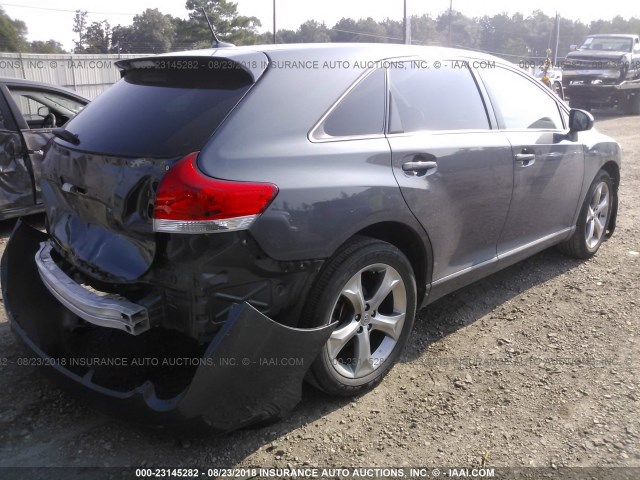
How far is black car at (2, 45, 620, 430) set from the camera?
2342 millimetres

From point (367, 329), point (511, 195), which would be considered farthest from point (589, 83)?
point (367, 329)

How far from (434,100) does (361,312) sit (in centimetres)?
134

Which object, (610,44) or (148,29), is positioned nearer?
(610,44)

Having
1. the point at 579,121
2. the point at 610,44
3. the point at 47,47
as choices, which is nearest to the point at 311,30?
the point at 47,47

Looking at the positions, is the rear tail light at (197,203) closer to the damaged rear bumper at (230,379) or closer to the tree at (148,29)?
the damaged rear bumper at (230,379)

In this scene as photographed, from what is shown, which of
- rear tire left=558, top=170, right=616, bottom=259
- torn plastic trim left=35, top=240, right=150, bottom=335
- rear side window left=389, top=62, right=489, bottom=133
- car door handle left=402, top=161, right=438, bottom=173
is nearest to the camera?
torn plastic trim left=35, top=240, right=150, bottom=335

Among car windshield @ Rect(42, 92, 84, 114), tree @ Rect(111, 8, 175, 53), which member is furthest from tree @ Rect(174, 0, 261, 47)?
car windshield @ Rect(42, 92, 84, 114)

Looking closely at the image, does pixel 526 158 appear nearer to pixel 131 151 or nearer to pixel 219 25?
pixel 131 151

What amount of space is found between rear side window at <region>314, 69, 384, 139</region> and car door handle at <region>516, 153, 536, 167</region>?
1.21 metres

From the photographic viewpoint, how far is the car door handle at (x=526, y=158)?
374 cm

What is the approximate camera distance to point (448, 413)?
2.91 meters

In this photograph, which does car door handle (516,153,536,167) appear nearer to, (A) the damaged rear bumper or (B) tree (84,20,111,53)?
(A) the damaged rear bumper

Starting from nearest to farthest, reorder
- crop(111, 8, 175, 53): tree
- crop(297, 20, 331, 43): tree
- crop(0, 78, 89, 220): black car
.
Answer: crop(0, 78, 89, 220): black car, crop(297, 20, 331, 43): tree, crop(111, 8, 175, 53): tree

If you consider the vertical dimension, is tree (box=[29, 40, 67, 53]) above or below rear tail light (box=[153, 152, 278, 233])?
above
